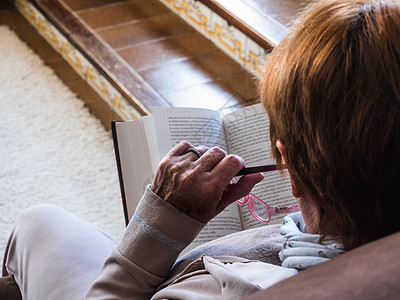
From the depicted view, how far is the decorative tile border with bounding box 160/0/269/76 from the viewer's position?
179 centimetres

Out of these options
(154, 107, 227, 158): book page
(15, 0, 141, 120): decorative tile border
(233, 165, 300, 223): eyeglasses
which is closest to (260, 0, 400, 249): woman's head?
(233, 165, 300, 223): eyeglasses

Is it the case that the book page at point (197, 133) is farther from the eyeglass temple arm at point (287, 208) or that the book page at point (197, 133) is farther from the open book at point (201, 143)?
the eyeglass temple arm at point (287, 208)

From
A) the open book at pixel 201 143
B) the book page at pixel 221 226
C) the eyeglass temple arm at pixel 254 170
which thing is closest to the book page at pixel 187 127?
the open book at pixel 201 143

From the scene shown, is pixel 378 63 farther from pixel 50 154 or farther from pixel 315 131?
pixel 50 154

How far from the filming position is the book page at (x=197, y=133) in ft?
3.45

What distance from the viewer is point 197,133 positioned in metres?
1.10

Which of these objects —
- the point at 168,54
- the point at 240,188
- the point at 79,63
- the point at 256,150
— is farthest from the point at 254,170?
the point at 79,63

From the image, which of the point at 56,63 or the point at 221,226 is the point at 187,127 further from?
the point at 56,63

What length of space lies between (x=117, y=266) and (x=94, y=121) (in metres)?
1.28

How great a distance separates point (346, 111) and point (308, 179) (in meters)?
0.11

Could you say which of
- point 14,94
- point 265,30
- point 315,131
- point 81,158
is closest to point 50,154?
point 81,158

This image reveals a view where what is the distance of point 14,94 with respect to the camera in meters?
2.20

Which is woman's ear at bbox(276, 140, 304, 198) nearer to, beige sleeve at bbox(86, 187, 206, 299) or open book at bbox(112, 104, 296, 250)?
beige sleeve at bbox(86, 187, 206, 299)

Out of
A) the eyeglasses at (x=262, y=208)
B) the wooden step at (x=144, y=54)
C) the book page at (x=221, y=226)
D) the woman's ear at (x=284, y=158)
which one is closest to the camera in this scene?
the woman's ear at (x=284, y=158)
